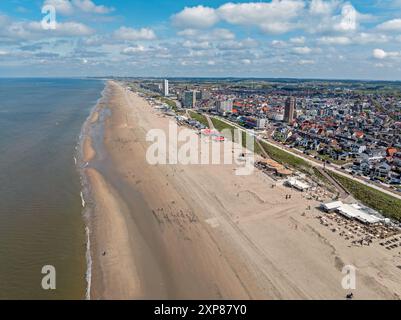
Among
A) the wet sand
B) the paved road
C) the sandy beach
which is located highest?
the wet sand

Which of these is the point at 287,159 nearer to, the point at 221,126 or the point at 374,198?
the point at 374,198

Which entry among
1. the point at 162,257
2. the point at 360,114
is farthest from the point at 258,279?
the point at 360,114

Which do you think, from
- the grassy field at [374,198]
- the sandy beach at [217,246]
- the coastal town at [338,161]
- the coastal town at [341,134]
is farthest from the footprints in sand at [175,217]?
the coastal town at [341,134]

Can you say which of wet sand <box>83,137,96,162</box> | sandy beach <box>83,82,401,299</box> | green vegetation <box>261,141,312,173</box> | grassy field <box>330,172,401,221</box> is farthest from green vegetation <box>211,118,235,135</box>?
sandy beach <box>83,82,401,299</box>

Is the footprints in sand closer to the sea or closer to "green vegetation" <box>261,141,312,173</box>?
the sea

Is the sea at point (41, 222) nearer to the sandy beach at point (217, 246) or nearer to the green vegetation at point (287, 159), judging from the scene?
the sandy beach at point (217, 246)

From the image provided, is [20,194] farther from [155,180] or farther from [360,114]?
[360,114]
